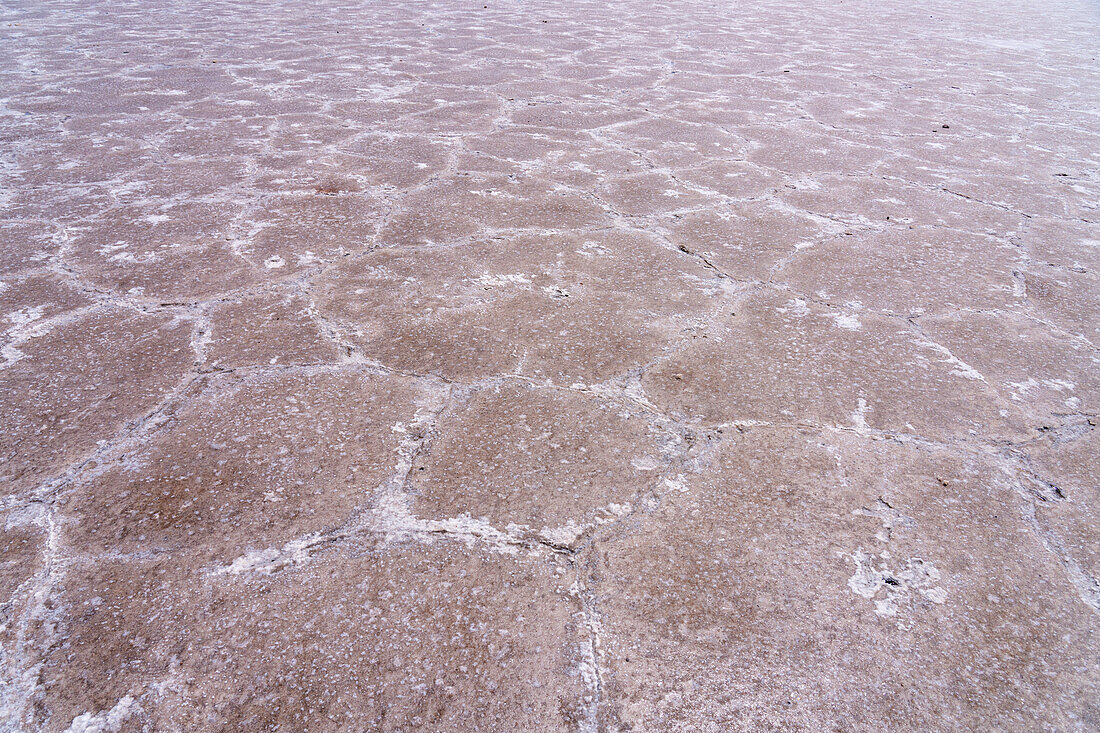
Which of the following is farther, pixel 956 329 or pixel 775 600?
pixel 956 329

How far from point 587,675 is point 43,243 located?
7.32 ft

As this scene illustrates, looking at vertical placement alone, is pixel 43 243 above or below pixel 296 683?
above

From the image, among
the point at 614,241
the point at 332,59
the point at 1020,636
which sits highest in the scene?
the point at 332,59

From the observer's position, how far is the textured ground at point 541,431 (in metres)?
0.97

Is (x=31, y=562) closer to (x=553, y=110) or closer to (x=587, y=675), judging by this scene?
(x=587, y=675)

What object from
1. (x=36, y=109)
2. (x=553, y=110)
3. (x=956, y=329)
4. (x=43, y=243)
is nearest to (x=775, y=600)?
(x=956, y=329)

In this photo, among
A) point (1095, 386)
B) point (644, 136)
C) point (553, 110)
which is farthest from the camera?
point (553, 110)

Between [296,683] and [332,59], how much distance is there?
15.7 feet

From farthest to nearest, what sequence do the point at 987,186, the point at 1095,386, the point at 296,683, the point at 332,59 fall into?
the point at 332,59
the point at 987,186
the point at 1095,386
the point at 296,683

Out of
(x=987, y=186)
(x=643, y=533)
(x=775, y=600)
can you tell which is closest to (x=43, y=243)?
(x=643, y=533)

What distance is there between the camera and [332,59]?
4676mm

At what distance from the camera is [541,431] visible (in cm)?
141

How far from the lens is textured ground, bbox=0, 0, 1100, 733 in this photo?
3.17ft

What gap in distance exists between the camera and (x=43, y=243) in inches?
82.4
